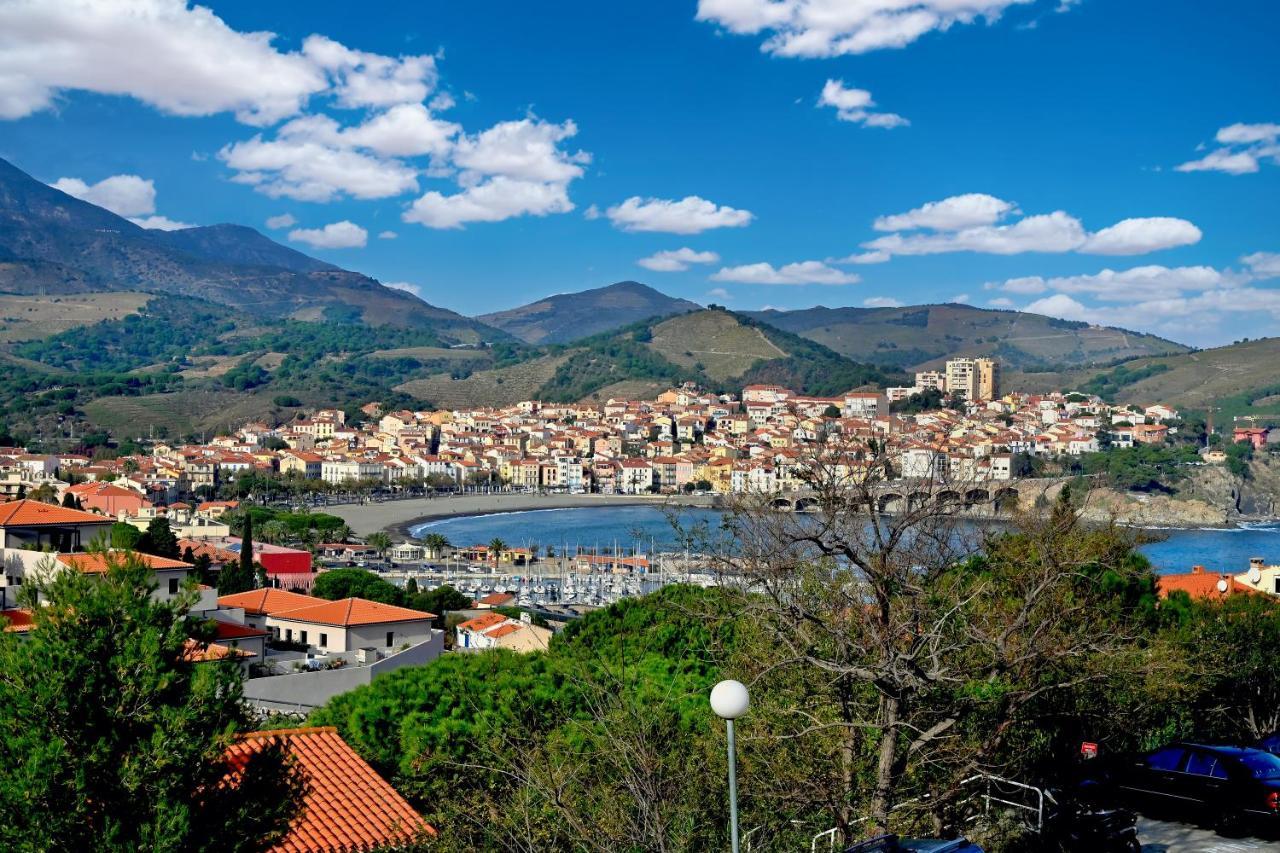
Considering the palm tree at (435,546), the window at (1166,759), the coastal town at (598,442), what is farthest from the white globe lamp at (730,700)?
the coastal town at (598,442)

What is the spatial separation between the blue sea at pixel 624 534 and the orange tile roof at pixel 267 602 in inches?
946

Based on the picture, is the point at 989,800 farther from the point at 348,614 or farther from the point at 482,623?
the point at 482,623

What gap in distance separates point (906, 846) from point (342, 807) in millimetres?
3013

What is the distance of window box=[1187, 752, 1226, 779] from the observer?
5242 mm

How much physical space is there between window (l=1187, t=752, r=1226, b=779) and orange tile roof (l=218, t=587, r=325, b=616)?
13394 millimetres

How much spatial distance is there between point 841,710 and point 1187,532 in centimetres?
→ 5669

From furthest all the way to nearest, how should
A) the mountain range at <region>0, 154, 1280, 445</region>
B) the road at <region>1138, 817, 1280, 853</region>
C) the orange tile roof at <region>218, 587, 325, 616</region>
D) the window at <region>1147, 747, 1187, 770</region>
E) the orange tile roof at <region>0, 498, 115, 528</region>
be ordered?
the mountain range at <region>0, 154, 1280, 445</region>, the orange tile roof at <region>218, 587, 325, 616</region>, the orange tile roof at <region>0, 498, 115, 528</region>, the window at <region>1147, 747, 1187, 770</region>, the road at <region>1138, 817, 1280, 853</region>

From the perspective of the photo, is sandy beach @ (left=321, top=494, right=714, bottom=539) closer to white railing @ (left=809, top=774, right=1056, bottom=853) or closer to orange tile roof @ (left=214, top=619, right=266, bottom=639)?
orange tile roof @ (left=214, top=619, right=266, bottom=639)

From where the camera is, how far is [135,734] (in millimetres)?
3402

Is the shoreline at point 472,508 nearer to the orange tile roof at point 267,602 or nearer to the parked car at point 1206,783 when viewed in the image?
the orange tile roof at point 267,602

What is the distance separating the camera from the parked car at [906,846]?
139 inches

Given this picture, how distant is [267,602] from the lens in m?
16.7

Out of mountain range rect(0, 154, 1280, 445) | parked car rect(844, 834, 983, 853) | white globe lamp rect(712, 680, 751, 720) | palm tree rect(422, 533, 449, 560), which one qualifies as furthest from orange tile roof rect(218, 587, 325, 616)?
mountain range rect(0, 154, 1280, 445)

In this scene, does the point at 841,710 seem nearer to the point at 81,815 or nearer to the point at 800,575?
the point at 800,575
